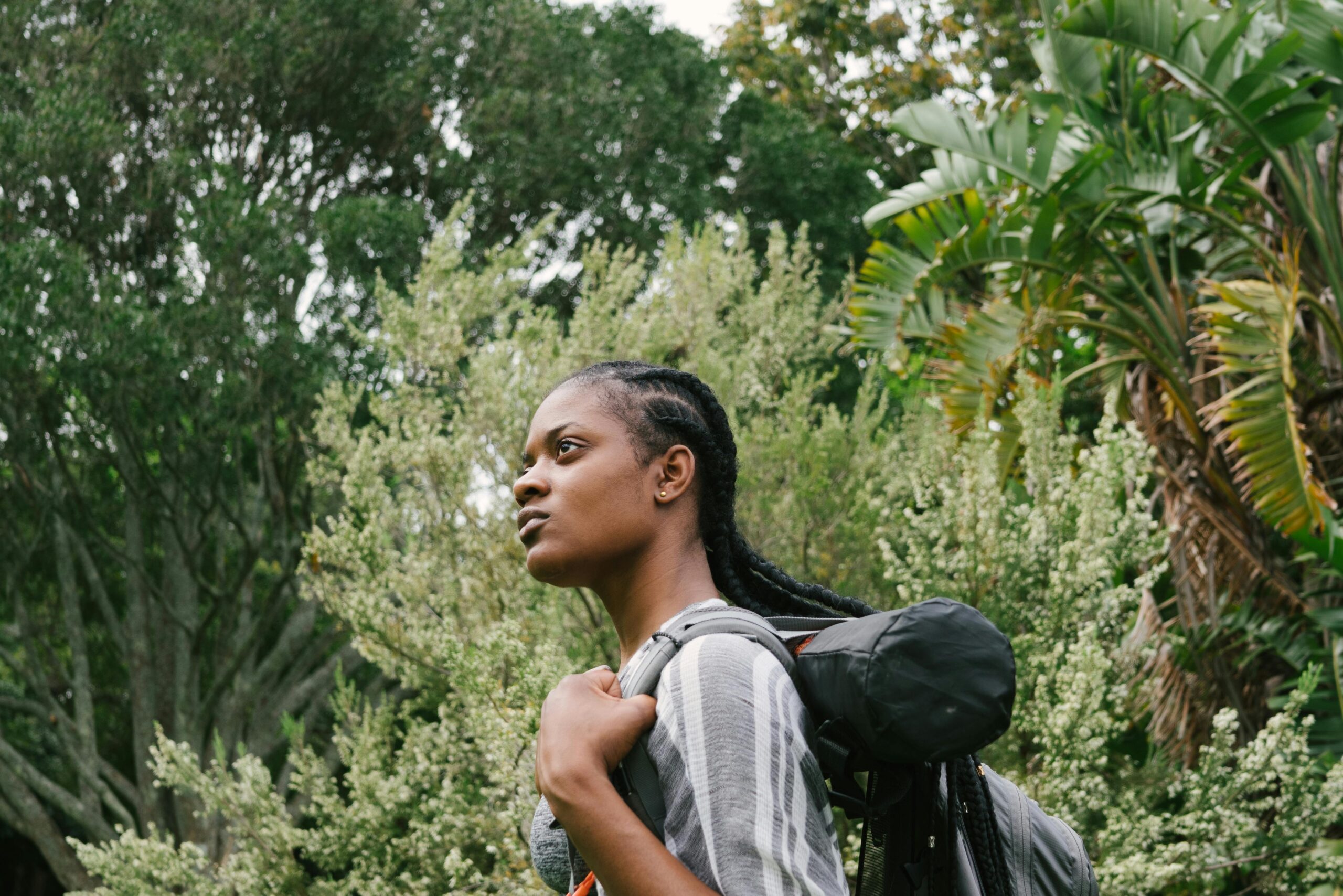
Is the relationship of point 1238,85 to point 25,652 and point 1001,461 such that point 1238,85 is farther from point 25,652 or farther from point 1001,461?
point 25,652

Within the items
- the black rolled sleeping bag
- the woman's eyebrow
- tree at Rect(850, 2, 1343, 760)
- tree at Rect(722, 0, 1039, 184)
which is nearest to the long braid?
the black rolled sleeping bag

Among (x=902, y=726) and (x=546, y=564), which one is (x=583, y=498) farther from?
(x=902, y=726)

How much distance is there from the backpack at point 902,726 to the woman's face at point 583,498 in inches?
7.6

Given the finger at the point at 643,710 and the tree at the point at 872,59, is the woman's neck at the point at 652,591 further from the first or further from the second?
the tree at the point at 872,59

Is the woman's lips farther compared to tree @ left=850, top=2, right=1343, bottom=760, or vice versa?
tree @ left=850, top=2, right=1343, bottom=760

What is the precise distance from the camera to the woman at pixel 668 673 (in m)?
1.29

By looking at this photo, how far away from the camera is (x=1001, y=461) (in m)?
7.62

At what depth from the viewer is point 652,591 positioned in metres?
1.74

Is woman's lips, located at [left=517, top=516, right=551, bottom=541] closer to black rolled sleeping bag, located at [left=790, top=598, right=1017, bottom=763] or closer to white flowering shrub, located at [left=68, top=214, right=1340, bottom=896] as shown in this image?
black rolled sleeping bag, located at [left=790, top=598, right=1017, bottom=763]

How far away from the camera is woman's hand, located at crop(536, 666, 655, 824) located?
135 cm

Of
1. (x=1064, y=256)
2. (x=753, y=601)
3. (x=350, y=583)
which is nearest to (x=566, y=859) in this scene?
(x=753, y=601)

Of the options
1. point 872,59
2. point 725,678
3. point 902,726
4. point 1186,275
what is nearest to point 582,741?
point 725,678

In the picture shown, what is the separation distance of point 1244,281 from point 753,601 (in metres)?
5.46

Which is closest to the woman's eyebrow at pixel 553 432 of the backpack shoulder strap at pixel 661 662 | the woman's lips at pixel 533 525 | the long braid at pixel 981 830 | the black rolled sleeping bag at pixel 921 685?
the woman's lips at pixel 533 525
